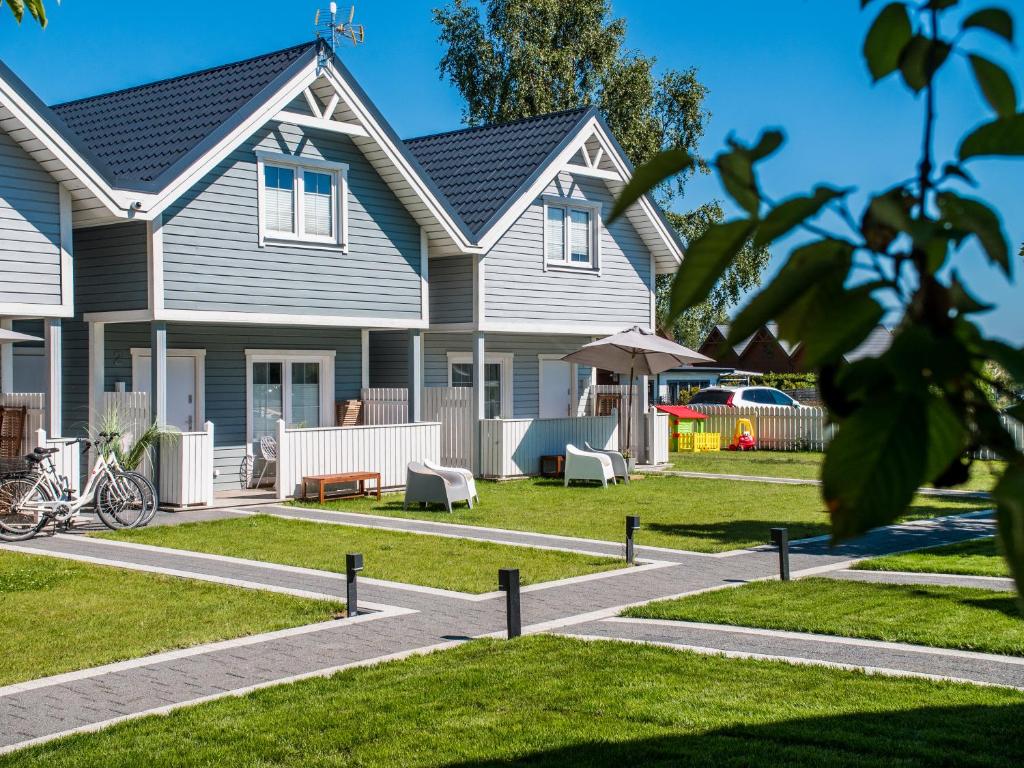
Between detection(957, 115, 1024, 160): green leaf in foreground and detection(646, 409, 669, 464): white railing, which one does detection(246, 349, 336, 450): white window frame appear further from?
detection(957, 115, 1024, 160): green leaf in foreground

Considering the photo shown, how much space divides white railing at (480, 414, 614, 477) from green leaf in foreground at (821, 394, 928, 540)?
2327cm

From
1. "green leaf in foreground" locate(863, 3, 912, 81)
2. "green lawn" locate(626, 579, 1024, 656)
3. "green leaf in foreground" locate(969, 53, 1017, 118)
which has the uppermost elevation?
"green leaf in foreground" locate(863, 3, 912, 81)

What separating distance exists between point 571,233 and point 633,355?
341cm

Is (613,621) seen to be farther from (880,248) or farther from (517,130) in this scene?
(517,130)

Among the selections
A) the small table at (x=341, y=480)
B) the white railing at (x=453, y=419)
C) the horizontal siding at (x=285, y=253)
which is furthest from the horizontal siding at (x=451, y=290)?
the small table at (x=341, y=480)

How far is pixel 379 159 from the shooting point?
22.6 m

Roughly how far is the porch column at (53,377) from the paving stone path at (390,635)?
2677 mm

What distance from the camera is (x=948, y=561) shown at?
14039mm

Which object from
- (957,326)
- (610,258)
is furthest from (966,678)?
(610,258)

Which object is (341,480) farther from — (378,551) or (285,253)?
(378,551)

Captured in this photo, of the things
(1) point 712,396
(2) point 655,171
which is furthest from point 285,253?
(1) point 712,396

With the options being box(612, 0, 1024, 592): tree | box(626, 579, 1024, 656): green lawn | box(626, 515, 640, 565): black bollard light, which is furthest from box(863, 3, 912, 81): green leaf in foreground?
box(626, 515, 640, 565): black bollard light

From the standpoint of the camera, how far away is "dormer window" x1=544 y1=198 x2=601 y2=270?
2630cm

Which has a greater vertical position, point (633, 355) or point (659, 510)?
point (633, 355)
